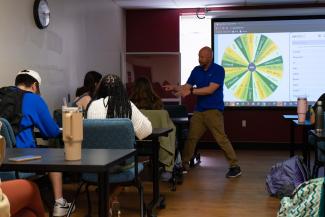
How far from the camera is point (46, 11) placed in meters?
4.57

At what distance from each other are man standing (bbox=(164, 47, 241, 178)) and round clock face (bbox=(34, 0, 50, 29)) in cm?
146

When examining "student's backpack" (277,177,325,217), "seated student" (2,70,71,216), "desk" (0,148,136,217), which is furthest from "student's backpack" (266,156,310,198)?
"desk" (0,148,136,217)

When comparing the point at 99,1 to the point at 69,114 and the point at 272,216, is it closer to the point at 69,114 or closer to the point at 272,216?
the point at 272,216

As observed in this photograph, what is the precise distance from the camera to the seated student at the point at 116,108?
3.02 meters

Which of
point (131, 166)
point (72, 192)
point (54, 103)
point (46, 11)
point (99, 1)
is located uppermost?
point (99, 1)

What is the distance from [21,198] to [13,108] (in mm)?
1385

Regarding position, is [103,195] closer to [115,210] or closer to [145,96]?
[115,210]

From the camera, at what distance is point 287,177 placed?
387 centimetres

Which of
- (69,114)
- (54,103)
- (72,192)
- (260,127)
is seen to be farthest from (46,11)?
(260,127)

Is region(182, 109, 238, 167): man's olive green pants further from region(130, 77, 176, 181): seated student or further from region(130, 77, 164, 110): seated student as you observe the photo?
region(130, 77, 164, 110): seated student

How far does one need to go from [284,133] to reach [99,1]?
12.0ft

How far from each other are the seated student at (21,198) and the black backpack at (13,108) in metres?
1.24

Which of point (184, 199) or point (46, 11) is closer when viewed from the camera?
point (184, 199)

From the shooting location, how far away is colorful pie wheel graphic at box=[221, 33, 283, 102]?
23.8 ft
